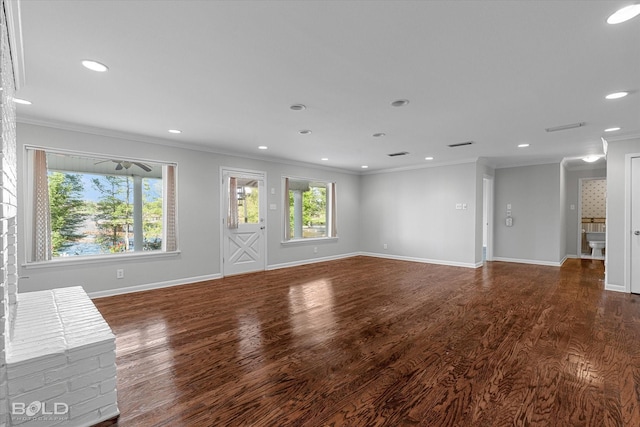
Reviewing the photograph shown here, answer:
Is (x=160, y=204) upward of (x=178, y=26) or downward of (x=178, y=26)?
downward

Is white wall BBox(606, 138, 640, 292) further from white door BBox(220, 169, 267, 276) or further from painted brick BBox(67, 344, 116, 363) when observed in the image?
painted brick BBox(67, 344, 116, 363)

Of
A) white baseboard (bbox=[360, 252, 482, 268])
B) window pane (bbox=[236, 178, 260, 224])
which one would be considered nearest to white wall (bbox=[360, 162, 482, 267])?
white baseboard (bbox=[360, 252, 482, 268])

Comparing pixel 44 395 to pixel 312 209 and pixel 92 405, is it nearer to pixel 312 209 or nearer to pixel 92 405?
pixel 92 405

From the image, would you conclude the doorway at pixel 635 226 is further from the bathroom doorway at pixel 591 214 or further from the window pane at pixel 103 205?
the window pane at pixel 103 205

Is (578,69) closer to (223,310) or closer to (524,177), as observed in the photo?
(223,310)

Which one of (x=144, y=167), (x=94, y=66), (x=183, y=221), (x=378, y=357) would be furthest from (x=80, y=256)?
(x=378, y=357)

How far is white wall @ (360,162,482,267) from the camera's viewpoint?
664cm

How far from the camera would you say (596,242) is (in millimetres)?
7523

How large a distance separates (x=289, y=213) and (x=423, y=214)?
331 cm

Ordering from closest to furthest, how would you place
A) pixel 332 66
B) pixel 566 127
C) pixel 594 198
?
pixel 332 66 < pixel 566 127 < pixel 594 198

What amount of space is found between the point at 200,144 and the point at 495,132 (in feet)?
15.4

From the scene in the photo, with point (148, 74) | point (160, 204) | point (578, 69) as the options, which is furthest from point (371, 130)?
point (160, 204)

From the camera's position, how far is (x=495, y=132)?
4.40 m

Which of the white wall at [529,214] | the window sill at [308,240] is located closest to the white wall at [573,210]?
the white wall at [529,214]
